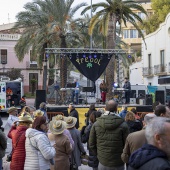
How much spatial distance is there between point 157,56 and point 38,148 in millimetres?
38904

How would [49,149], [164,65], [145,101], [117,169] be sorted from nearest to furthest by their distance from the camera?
[49,149] < [117,169] < [145,101] < [164,65]

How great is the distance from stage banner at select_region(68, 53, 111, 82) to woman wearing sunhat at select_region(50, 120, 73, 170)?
16.1 m

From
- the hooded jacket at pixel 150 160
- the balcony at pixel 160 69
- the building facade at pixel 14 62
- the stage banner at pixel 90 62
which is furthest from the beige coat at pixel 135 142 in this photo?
the building facade at pixel 14 62

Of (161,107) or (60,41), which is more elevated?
(60,41)

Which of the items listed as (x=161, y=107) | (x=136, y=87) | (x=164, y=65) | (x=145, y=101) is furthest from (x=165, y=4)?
(x=161, y=107)

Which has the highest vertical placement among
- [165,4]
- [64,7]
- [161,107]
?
[165,4]

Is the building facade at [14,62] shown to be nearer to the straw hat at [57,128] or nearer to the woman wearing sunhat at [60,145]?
the woman wearing sunhat at [60,145]

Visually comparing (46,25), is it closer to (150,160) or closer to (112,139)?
(112,139)

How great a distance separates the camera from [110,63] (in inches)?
979

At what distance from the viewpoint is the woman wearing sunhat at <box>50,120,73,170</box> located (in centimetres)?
636

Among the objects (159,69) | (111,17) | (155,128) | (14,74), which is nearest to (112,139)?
(155,128)

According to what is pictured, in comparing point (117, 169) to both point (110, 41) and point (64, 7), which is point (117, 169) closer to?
point (110, 41)

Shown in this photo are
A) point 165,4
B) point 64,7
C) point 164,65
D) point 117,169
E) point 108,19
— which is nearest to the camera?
point 117,169

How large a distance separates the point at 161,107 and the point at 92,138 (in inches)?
47.9
